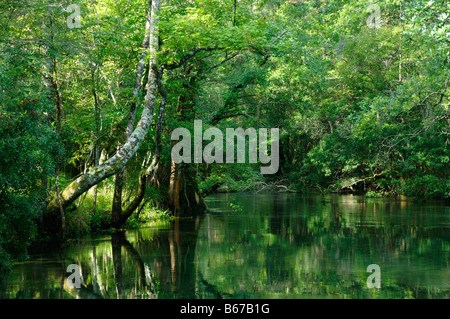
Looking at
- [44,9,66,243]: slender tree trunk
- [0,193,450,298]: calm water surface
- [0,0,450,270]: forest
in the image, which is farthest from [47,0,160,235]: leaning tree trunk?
[0,193,450,298]: calm water surface

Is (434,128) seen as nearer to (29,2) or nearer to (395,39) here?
(395,39)

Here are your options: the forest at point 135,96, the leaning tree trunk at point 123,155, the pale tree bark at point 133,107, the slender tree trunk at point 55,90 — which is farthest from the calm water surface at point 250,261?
the leaning tree trunk at point 123,155

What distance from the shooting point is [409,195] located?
2906cm

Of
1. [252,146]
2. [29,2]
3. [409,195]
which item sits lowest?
[409,195]

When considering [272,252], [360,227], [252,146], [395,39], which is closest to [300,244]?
[272,252]

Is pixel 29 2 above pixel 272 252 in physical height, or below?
above

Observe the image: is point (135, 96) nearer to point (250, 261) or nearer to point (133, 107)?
point (133, 107)

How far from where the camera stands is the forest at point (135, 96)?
9883 mm

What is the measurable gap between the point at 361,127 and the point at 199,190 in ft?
25.6

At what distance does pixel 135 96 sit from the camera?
12758 mm

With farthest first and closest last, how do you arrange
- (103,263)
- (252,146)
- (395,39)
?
1. (395,39)
2. (252,146)
3. (103,263)

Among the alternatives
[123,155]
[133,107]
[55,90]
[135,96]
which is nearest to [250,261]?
[123,155]

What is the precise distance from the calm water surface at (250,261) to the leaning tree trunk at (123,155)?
128 centimetres

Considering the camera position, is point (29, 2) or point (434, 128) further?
point (434, 128)
